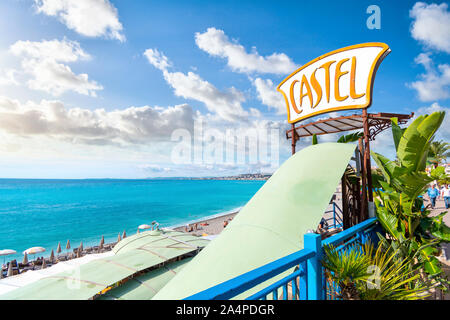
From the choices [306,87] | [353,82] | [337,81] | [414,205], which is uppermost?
[306,87]

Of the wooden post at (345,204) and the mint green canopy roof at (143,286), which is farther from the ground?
the wooden post at (345,204)

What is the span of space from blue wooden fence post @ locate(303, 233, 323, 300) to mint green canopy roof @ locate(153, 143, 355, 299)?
1181 millimetres

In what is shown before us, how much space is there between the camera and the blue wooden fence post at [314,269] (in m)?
2.32

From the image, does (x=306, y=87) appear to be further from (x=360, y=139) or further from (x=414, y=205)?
(x=414, y=205)

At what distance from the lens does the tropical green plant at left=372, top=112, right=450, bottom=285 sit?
171 inches

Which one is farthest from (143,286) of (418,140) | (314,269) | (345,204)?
(418,140)

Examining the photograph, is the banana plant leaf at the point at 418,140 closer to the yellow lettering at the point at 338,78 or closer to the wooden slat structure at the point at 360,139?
the wooden slat structure at the point at 360,139

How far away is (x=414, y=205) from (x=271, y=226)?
3595 mm

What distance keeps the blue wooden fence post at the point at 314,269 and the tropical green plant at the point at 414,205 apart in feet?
10.7

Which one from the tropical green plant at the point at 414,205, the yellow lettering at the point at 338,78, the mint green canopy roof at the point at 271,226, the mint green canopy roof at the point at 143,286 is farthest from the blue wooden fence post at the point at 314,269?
the mint green canopy roof at the point at 143,286

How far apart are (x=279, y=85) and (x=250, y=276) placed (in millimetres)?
8456

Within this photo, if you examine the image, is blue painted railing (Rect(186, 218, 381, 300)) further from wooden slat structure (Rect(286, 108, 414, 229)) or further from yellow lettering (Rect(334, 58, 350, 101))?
yellow lettering (Rect(334, 58, 350, 101))

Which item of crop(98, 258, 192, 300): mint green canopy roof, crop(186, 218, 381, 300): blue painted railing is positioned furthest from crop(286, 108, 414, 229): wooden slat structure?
crop(98, 258, 192, 300): mint green canopy roof

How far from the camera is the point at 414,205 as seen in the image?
5078 millimetres
